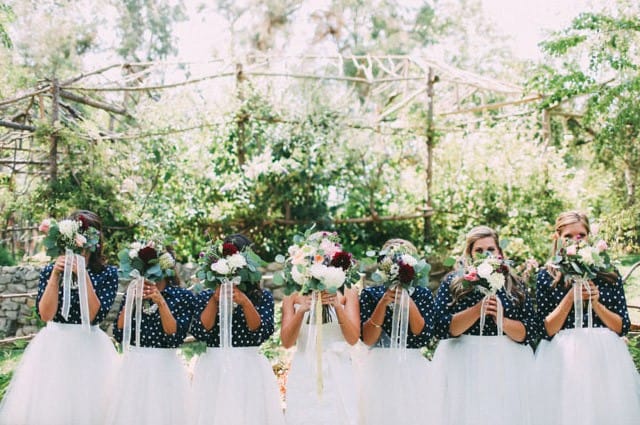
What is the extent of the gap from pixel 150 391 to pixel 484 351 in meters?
2.33

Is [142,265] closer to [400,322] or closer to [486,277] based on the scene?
[400,322]

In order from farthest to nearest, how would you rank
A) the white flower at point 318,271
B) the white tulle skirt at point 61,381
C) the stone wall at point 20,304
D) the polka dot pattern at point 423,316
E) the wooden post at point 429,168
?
the wooden post at point 429,168
the stone wall at point 20,304
the polka dot pattern at point 423,316
the white tulle skirt at point 61,381
the white flower at point 318,271

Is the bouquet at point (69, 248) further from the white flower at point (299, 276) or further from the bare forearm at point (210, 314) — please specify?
the white flower at point (299, 276)

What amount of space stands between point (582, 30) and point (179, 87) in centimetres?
639

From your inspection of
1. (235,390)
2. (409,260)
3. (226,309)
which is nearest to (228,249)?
(226,309)

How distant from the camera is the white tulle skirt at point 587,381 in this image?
4543 millimetres

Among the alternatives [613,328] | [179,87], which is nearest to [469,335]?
[613,328]

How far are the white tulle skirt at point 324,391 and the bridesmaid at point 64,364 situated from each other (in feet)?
4.44

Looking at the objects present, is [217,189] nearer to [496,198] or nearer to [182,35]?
[496,198]

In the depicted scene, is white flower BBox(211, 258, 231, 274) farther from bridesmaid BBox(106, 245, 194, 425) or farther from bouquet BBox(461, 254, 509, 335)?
bouquet BBox(461, 254, 509, 335)

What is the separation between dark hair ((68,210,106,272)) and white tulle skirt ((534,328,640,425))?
329 cm

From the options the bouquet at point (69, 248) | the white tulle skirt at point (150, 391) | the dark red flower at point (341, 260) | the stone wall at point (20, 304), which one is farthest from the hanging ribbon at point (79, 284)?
the stone wall at point (20, 304)

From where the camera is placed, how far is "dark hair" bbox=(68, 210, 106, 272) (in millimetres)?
4850

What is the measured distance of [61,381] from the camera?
4.58 metres
